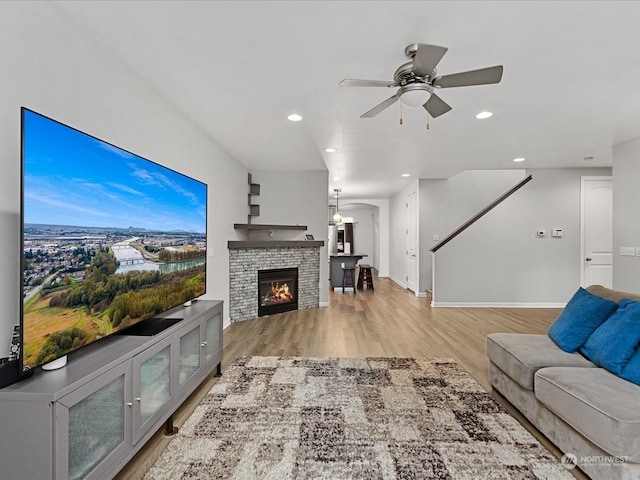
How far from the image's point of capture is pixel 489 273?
19.8ft

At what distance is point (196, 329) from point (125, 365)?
2.82ft

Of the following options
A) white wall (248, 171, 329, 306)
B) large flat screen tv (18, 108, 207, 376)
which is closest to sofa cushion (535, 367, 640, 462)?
large flat screen tv (18, 108, 207, 376)

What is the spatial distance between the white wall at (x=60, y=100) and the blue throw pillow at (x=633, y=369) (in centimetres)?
316

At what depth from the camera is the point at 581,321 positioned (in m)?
2.35

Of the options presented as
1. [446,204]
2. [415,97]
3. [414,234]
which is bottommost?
[414,234]

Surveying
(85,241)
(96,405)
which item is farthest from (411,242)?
(96,405)

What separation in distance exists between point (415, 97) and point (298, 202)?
398 cm

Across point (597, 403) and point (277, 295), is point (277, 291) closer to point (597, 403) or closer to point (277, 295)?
point (277, 295)

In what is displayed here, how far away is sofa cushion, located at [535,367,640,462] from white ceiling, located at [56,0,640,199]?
2.07 metres

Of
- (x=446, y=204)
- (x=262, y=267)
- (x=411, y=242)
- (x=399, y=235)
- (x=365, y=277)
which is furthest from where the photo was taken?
(x=399, y=235)

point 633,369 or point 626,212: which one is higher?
point 626,212

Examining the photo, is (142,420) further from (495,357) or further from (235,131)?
(235,131)

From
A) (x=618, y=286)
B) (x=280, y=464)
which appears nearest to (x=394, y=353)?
(x=280, y=464)

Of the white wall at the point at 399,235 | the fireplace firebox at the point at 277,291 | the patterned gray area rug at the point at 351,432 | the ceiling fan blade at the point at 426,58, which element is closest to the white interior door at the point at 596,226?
the white wall at the point at 399,235
